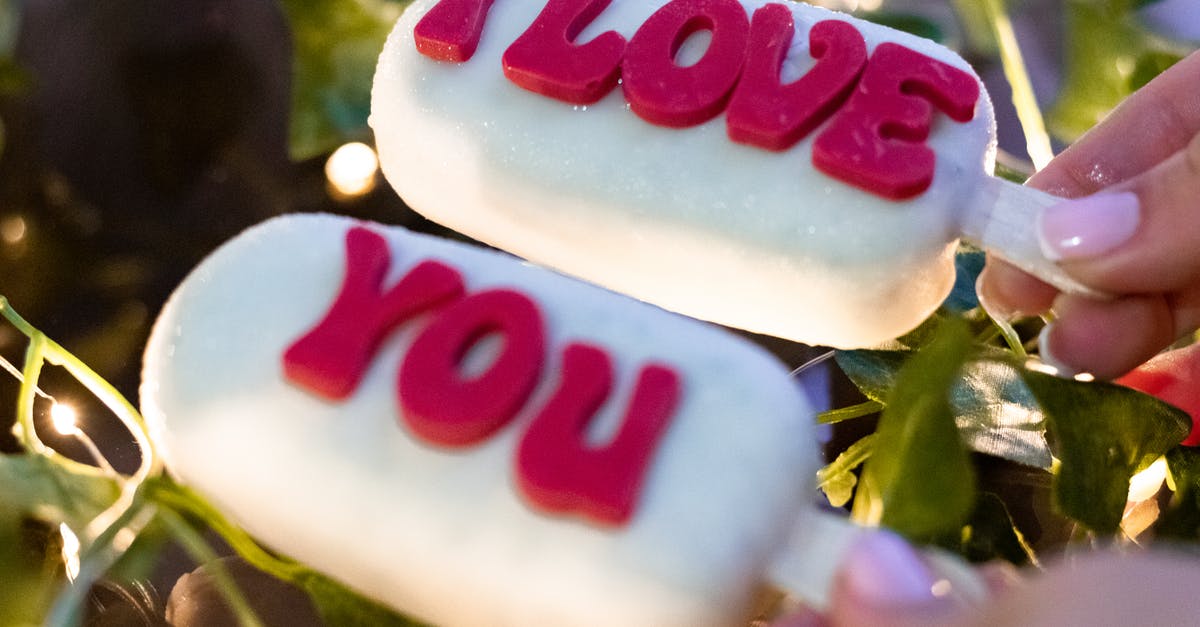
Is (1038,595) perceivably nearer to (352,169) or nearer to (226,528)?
(226,528)

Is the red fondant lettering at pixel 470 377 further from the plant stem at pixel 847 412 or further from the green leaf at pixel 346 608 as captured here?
the plant stem at pixel 847 412

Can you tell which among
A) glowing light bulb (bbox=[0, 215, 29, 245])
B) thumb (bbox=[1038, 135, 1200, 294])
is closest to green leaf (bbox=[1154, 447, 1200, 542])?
thumb (bbox=[1038, 135, 1200, 294])

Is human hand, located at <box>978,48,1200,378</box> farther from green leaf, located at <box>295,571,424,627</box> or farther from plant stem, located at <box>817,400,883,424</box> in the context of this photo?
green leaf, located at <box>295,571,424,627</box>

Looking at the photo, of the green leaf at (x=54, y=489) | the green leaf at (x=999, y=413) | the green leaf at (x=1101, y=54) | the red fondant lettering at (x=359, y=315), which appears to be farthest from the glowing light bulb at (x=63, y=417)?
the green leaf at (x=1101, y=54)

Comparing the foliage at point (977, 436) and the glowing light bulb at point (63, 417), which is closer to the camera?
the foliage at point (977, 436)

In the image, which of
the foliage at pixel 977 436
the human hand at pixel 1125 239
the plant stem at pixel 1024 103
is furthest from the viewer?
the plant stem at pixel 1024 103

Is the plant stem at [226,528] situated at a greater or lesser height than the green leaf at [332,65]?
lesser

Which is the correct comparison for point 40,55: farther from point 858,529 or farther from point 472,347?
point 858,529

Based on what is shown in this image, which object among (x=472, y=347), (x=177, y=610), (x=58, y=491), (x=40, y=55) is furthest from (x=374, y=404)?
(x=40, y=55)
